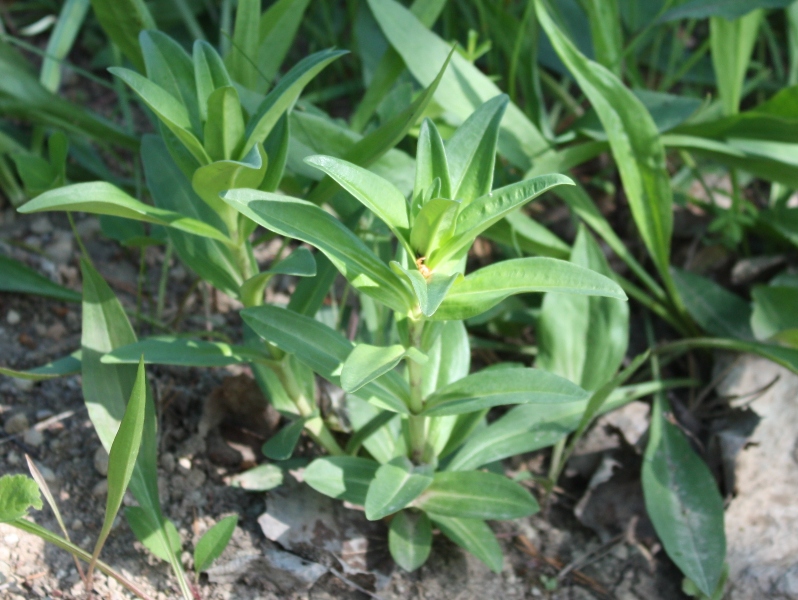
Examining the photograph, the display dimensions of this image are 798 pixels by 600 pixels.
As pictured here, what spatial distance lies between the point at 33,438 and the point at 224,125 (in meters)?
0.82

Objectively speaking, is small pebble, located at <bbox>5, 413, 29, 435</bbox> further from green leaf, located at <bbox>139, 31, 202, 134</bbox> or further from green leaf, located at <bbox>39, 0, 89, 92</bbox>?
green leaf, located at <bbox>39, 0, 89, 92</bbox>

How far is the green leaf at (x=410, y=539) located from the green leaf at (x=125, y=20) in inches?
46.4

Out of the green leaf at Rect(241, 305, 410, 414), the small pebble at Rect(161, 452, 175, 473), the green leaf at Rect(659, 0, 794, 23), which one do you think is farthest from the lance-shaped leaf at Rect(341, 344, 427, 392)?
the green leaf at Rect(659, 0, 794, 23)

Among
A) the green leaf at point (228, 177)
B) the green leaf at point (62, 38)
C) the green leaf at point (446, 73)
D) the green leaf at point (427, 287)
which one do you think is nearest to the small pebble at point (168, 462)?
the green leaf at point (228, 177)

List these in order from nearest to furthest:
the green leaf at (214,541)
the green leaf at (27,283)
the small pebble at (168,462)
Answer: the green leaf at (214,541) < the small pebble at (168,462) < the green leaf at (27,283)

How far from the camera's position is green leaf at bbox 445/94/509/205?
1.32 m

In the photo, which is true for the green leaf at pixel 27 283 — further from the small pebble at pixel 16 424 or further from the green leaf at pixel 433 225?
the green leaf at pixel 433 225

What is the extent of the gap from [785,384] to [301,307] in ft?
4.29

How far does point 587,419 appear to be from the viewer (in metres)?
1.67

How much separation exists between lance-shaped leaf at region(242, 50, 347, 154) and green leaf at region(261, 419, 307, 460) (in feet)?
1.84

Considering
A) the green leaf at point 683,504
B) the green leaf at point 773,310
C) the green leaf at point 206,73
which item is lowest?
the green leaf at point 683,504

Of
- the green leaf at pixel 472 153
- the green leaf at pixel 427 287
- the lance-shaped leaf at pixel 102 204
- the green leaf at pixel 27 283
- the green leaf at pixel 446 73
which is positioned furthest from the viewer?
the green leaf at pixel 446 73

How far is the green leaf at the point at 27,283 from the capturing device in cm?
181

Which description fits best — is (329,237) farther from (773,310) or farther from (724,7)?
(724,7)
